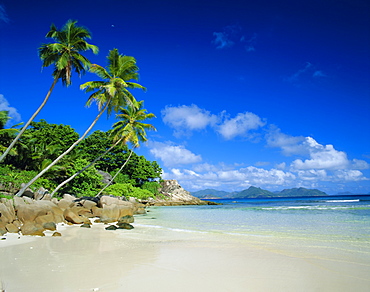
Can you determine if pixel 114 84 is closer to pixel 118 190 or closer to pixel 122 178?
pixel 118 190

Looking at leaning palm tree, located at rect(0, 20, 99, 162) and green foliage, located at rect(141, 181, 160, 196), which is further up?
leaning palm tree, located at rect(0, 20, 99, 162)

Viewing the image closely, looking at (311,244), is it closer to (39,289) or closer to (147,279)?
(147,279)

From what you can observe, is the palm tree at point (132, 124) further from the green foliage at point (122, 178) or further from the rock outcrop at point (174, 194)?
the rock outcrop at point (174, 194)

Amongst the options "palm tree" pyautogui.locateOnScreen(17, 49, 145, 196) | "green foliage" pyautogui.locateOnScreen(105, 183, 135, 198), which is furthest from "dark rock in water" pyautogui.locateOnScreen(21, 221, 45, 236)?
"green foliage" pyautogui.locateOnScreen(105, 183, 135, 198)

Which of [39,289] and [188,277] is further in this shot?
[188,277]

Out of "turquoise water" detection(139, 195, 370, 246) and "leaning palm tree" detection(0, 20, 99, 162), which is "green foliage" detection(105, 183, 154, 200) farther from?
"leaning palm tree" detection(0, 20, 99, 162)

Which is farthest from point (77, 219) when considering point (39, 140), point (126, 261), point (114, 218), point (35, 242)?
point (39, 140)

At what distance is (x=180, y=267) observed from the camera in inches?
197

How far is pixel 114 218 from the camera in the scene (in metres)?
15.3

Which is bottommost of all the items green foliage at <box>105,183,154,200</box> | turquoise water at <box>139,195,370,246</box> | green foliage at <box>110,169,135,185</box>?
turquoise water at <box>139,195,370,246</box>

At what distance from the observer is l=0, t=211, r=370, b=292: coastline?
157 inches

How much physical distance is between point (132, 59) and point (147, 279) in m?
16.7

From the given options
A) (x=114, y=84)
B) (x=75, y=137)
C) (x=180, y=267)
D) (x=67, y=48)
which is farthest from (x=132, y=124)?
(x=180, y=267)

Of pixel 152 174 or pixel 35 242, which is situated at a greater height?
pixel 152 174
